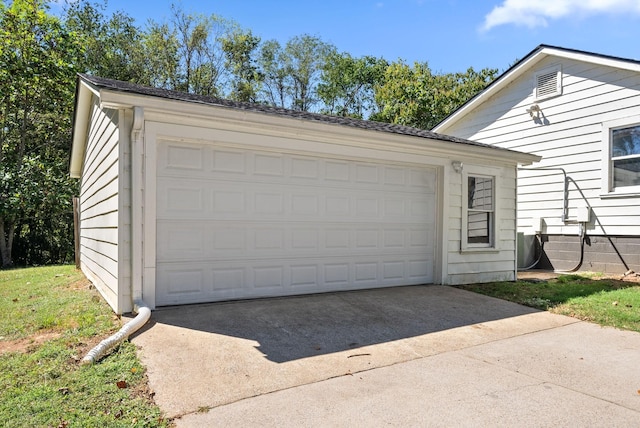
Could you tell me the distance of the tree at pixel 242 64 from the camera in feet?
81.2

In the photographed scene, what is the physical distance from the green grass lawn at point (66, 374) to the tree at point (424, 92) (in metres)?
19.6

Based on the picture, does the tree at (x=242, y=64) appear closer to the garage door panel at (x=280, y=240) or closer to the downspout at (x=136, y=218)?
the garage door panel at (x=280, y=240)

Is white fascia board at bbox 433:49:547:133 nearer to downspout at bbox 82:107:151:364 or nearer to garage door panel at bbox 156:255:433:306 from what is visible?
garage door panel at bbox 156:255:433:306

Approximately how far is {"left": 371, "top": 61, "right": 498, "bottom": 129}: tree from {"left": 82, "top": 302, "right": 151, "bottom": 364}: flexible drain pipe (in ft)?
65.3

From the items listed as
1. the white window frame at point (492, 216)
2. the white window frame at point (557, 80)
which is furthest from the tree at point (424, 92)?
the white window frame at point (492, 216)

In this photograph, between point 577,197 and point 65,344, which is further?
point 577,197

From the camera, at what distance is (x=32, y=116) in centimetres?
1533

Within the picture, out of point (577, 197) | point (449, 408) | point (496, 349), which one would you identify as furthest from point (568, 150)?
point (449, 408)

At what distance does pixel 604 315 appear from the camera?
563cm

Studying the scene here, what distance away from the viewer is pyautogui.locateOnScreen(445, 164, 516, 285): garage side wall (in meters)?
7.76

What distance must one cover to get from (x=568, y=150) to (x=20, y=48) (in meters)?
17.1

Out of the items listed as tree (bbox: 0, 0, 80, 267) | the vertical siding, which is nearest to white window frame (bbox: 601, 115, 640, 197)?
the vertical siding

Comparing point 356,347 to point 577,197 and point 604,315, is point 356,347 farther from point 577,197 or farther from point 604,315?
point 577,197

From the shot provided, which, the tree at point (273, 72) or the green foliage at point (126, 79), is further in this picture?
the tree at point (273, 72)
